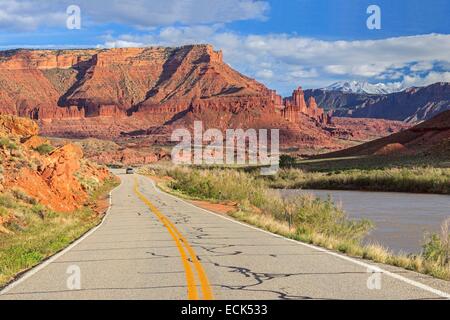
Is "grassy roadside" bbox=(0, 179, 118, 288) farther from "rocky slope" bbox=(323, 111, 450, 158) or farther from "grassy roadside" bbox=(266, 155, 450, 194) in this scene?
"rocky slope" bbox=(323, 111, 450, 158)

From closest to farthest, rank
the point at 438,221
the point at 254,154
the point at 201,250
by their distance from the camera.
→ the point at 201,250, the point at 438,221, the point at 254,154

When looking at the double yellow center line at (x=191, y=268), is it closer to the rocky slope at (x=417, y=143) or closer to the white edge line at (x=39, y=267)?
the white edge line at (x=39, y=267)

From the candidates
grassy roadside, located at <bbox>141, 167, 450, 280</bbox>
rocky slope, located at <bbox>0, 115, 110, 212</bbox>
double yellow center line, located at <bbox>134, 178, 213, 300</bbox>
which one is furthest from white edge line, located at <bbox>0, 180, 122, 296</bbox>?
rocky slope, located at <bbox>0, 115, 110, 212</bbox>

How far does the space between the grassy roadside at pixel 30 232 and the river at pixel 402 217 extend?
10.4 m

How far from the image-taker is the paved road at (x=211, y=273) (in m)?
7.89

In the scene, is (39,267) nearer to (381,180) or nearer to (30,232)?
(30,232)

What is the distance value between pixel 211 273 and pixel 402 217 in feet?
74.8

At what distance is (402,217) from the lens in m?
30.2

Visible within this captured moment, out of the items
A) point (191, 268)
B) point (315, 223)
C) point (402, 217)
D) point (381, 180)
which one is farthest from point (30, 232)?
point (381, 180)

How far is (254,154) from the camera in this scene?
13700 cm
